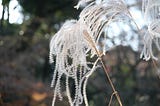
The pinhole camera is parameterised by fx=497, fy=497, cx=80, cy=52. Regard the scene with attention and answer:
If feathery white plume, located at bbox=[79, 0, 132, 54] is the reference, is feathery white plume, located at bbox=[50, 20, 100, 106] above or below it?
below

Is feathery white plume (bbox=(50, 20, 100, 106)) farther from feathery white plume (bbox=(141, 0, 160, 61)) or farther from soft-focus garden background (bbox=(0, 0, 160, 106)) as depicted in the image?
soft-focus garden background (bbox=(0, 0, 160, 106))

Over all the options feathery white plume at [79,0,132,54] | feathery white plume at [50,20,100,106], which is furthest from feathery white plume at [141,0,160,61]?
feathery white plume at [50,20,100,106]

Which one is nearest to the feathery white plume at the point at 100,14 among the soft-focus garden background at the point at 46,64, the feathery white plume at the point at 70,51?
the feathery white plume at the point at 70,51

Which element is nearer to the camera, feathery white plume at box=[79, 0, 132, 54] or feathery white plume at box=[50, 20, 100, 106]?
feathery white plume at box=[50, 20, 100, 106]

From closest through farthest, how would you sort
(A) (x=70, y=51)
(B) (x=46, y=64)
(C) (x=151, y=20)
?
(A) (x=70, y=51)
(C) (x=151, y=20)
(B) (x=46, y=64)

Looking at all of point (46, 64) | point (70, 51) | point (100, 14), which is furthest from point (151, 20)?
point (46, 64)

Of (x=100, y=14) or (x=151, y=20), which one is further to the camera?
(x=151, y=20)

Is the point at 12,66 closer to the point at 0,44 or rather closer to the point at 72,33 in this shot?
the point at 0,44

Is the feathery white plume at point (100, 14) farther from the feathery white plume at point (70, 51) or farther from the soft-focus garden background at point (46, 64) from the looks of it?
the soft-focus garden background at point (46, 64)

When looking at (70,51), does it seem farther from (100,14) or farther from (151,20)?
(151,20)
